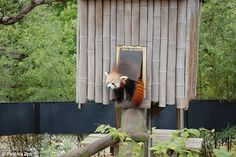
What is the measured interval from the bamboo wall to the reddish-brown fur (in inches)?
5.6

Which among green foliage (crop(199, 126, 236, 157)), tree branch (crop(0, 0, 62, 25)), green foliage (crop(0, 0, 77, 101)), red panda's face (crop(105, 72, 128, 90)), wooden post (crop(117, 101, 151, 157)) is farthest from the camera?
green foliage (crop(0, 0, 77, 101))

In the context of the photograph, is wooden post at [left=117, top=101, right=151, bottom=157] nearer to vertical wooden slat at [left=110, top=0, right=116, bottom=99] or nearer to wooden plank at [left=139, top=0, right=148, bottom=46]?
vertical wooden slat at [left=110, top=0, right=116, bottom=99]

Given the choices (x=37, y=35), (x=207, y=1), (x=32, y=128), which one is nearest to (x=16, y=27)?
(x=37, y=35)

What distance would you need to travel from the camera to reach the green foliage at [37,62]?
8.03 m

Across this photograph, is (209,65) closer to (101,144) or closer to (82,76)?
(82,76)

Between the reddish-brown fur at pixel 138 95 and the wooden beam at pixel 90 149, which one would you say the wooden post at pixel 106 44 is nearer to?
the reddish-brown fur at pixel 138 95

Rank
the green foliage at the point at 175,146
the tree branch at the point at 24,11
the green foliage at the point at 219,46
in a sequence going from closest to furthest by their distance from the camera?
the green foliage at the point at 175,146 < the tree branch at the point at 24,11 < the green foliage at the point at 219,46

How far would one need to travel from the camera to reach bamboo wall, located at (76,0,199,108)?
4691 millimetres

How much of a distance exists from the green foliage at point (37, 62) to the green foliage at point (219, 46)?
202 cm

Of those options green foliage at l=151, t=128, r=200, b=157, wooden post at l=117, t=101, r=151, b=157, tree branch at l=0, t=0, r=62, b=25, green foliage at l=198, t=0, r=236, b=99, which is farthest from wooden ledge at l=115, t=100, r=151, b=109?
green foliage at l=198, t=0, r=236, b=99

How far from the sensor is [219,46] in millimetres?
7461

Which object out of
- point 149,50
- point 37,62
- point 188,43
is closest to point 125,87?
point 149,50

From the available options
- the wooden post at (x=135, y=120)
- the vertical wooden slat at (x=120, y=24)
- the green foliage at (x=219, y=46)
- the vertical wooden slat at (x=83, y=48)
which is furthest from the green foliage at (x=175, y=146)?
the green foliage at (x=219, y=46)

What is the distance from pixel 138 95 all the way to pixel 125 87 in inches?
5.1
